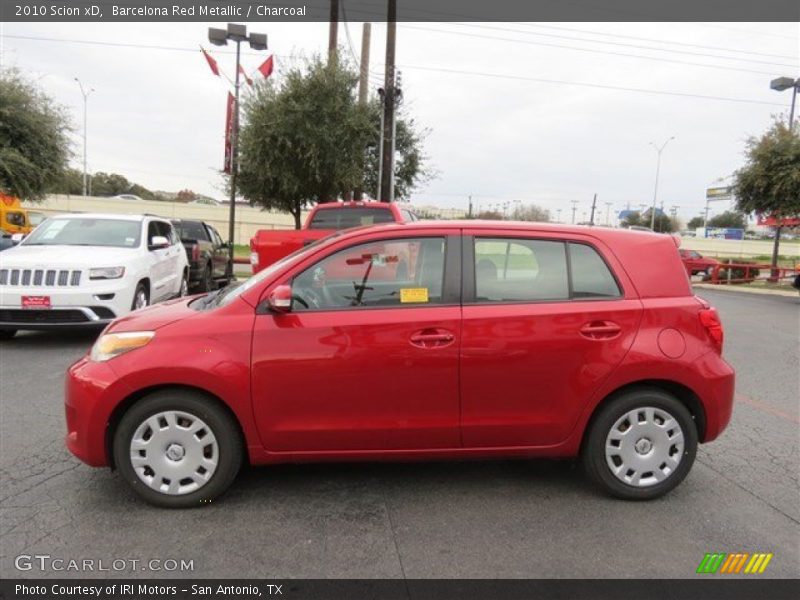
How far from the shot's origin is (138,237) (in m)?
8.86

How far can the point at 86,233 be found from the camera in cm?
859

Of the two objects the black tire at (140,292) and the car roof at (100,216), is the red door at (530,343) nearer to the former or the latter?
the black tire at (140,292)

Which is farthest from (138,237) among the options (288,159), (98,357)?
(288,159)

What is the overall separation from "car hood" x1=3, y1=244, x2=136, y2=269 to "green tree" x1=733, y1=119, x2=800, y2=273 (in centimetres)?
2071

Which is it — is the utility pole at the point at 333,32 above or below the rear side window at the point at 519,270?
above

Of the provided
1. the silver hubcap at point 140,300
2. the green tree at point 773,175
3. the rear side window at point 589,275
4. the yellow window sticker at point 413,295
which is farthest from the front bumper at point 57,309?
the green tree at point 773,175

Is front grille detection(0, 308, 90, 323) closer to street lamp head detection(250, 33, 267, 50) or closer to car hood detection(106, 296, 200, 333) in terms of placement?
car hood detection(106, 296, 200, 333)

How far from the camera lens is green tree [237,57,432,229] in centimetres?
1789

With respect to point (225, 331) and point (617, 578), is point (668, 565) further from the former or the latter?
point (225, 331)

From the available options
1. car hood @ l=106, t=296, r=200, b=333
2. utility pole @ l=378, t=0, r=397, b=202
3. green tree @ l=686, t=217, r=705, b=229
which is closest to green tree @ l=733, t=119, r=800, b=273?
utility pole @ l=378, t=0, r=397, b=202

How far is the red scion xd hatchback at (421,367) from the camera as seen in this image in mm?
3336

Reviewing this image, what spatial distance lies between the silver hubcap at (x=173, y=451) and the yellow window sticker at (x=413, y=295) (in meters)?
1.36

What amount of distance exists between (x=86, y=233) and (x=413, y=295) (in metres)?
7.02

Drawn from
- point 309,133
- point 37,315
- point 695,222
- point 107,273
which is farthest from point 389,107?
point 695,222
